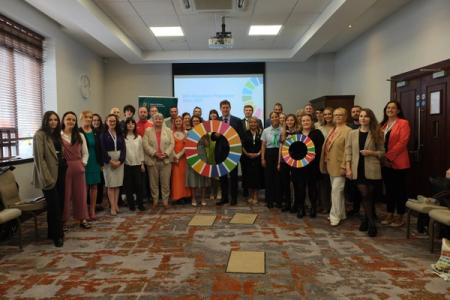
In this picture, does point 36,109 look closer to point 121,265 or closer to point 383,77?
point 121,265

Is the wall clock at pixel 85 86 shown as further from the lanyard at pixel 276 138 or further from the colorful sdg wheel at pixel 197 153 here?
the lanyard at pixel 276 138

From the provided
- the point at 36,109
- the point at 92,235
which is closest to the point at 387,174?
the point at 92,235

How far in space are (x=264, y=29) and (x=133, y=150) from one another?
11.8 feet

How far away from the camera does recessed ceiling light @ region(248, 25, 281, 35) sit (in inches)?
266

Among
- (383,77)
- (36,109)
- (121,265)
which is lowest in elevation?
(121,265)

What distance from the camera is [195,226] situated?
4.41 metres

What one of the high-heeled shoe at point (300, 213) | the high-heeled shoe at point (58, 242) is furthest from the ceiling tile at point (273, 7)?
the high-heeled shoe at point (58, 242)

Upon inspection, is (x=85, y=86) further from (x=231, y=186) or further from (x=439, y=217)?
(x=439, y=217)

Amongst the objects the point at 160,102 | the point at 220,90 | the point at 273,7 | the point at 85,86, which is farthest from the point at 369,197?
the point at 85,86

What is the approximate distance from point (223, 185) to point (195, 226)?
1.31m

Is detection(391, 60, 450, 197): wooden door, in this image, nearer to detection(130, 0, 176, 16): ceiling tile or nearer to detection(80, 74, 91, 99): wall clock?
detection(130, 0, 176, 16): ceiling tile

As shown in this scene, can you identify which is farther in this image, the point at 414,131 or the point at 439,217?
the point at 414,131

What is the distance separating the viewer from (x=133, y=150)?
5.12 metres

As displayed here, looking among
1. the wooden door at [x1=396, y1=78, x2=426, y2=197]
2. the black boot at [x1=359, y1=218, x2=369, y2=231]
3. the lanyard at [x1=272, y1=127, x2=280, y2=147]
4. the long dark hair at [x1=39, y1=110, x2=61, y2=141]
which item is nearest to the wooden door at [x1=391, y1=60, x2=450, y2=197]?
the wooden door at [x1=396, y1=78, x2=426, y2=197]
